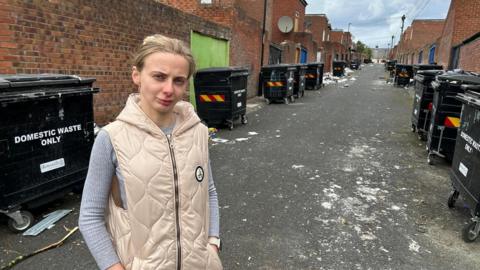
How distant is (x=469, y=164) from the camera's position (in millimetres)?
3834

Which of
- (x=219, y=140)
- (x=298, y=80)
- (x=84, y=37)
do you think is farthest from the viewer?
(x=298, y=80)

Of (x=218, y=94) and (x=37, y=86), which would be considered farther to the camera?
(x=218, y=94)

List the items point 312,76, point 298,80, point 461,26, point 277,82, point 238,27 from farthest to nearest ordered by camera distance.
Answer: point 312,76, point 461,26, point 298,80, point 277,82, point 238,27

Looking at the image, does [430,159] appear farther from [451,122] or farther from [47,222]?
[47,222]

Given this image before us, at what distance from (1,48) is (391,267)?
5.22 m

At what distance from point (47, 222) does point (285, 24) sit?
27.4m

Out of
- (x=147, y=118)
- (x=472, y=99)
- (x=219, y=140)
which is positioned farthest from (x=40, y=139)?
(x=472, y=99)

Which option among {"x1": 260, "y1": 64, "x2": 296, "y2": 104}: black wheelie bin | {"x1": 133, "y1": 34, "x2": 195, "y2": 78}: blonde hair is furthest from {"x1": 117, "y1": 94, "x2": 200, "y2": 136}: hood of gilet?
{"x1": 260, "y1": 64, "x2": 296, "y2": 104}: black wheelie bin

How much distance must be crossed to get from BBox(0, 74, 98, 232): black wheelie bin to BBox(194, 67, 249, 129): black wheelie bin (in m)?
4.54

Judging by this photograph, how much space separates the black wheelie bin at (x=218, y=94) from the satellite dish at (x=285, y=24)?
20899mm

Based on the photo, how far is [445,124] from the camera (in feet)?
19.9

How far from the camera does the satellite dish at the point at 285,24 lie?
28.1 metres

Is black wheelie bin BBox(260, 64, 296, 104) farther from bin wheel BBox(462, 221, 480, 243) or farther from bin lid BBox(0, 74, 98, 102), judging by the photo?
bin wheel BBox(462, 221, 480, 243)

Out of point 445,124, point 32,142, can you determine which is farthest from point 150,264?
point 445,124
